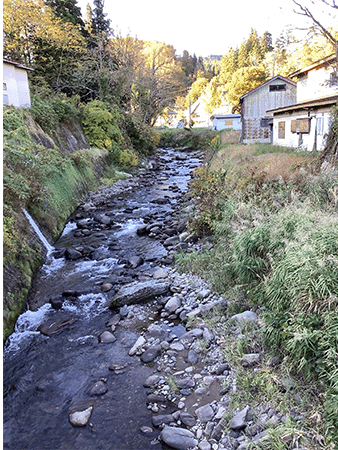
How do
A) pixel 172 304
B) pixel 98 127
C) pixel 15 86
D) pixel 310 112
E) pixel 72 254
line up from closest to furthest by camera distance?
pixel 172 304 → pixel 72 254 → pixel 15 86 → pixel 310 112 → pixel 98 127

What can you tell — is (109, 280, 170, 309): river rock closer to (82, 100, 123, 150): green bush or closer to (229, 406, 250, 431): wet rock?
(229, 406, 250, 431): wet rock

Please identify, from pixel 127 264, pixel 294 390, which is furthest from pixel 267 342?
pixel 127 264

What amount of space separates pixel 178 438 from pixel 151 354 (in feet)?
6.26

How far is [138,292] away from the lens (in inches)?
322

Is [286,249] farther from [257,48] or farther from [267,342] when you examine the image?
[257,48]

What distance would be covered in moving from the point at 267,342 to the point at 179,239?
6729 mm

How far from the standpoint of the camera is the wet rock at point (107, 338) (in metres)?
6.73

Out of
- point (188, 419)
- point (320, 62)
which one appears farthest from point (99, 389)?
point (320, 62)

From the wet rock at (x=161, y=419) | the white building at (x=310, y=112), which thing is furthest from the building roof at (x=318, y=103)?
the wet rock at (x=161, y=419)

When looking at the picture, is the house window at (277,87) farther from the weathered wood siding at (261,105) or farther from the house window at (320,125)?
the house window at (320,125)

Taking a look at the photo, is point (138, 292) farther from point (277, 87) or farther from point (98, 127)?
point (277, 87)

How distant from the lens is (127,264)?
34.0ft

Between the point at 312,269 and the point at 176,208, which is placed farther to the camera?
the point at 176,208

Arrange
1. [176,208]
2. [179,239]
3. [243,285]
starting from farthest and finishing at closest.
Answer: [176,208]
[179,239]
[243,285]
